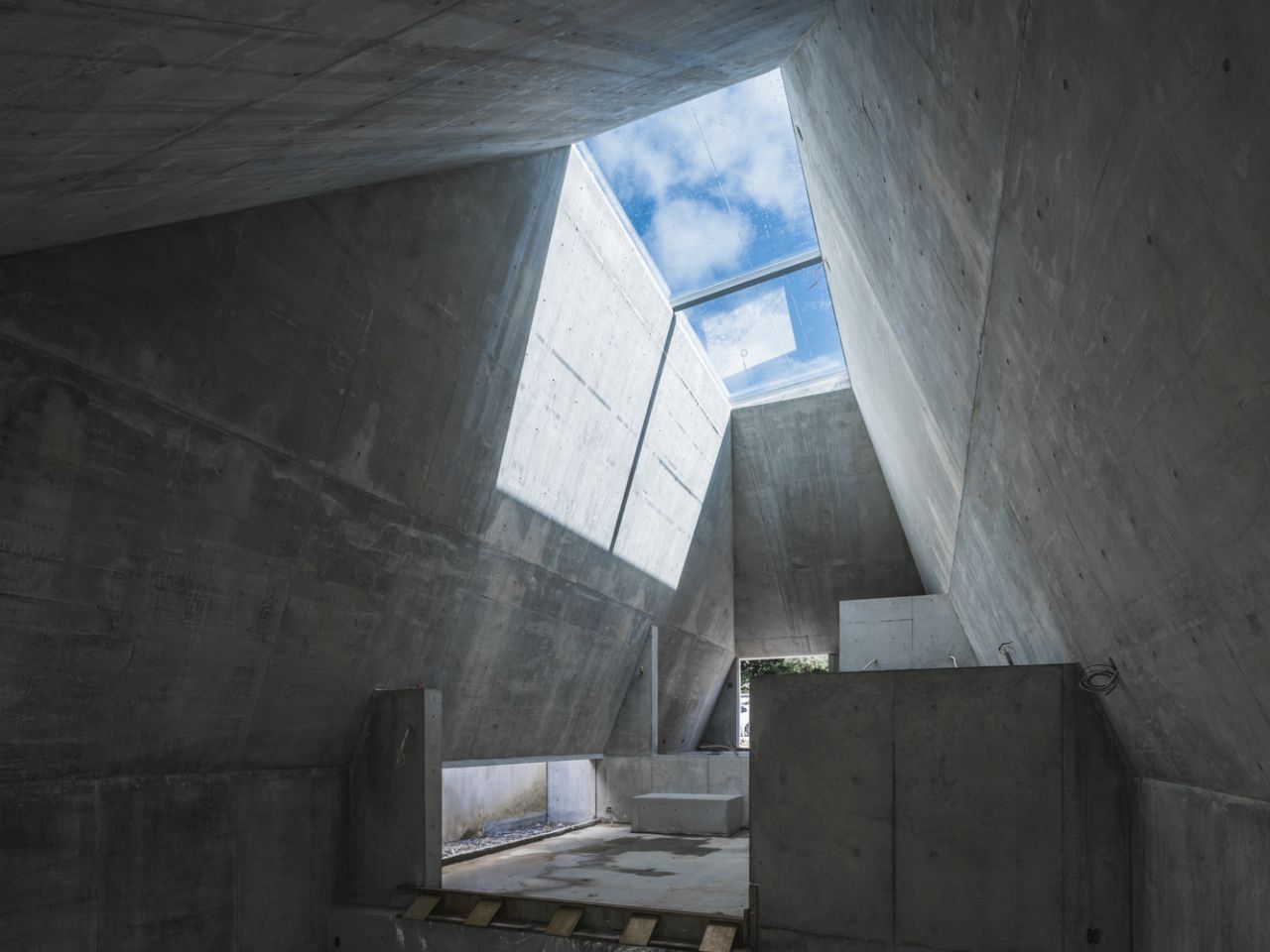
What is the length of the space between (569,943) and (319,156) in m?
6.95

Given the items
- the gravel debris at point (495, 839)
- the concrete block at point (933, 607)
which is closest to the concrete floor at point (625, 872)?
the gravel debris at point (495, 839)

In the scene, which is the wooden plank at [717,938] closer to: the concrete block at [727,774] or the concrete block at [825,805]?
the concrete block at [825,805]

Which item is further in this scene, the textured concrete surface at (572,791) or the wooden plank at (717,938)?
the textured concrete surface at (572,791)

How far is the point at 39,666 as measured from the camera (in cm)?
651

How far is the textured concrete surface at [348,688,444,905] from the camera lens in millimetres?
9797

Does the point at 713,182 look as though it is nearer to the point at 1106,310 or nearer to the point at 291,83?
the point at 291,83

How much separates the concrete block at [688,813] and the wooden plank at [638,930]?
21.9ft

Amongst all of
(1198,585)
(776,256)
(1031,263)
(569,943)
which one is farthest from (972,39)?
(776,256)

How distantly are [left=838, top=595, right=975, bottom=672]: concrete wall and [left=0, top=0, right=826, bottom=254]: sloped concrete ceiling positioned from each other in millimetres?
10678

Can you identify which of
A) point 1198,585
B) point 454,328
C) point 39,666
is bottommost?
point 39,666

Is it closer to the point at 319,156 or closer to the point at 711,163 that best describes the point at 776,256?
the point at 711,163

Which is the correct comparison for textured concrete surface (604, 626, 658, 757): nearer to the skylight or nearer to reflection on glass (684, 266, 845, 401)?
reflection on glass (684, 266, 845, 401)

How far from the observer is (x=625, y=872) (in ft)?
37.1

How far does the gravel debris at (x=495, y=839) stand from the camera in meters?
14.0
